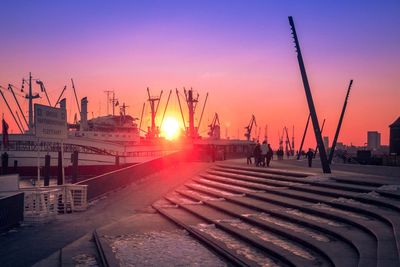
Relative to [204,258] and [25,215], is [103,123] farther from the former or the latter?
[204,258]

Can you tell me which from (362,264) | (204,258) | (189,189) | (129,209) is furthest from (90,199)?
(362,264)

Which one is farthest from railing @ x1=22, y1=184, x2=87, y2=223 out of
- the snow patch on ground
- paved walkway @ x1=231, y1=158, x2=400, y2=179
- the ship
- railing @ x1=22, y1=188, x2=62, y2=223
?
the ship

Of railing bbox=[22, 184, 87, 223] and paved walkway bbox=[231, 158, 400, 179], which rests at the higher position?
paved walkway bbox=[231, 158, 400, 179]

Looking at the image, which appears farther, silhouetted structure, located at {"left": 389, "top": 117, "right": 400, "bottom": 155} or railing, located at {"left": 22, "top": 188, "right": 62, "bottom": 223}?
silhouetted structure, located at {"left": 389, "top": 117, "right": 400, "bottom": 155}

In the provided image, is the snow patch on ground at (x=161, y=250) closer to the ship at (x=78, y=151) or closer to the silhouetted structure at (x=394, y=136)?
the ship at (x=78, y=151)

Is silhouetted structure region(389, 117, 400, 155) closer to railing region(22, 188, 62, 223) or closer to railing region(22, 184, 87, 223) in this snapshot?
railing region(22, 184, 87, 223)

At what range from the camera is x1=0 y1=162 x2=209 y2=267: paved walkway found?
30.9 feet

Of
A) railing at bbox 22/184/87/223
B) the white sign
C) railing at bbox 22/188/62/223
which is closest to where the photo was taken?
railing at bbox 22/188/62/223

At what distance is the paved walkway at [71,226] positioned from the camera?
941 centimetres

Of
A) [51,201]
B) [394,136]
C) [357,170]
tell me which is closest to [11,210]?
[51,201]

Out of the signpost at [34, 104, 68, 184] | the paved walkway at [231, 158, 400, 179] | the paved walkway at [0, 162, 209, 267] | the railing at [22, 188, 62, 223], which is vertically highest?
the signpost at [34, 104, 68, 184]

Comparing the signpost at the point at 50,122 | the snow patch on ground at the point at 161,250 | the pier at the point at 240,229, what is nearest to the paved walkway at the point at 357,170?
the pier at the point at 240,229

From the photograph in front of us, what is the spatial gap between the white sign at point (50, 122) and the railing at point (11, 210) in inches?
102

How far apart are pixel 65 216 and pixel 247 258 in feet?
27.7
